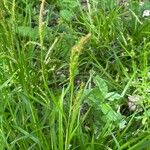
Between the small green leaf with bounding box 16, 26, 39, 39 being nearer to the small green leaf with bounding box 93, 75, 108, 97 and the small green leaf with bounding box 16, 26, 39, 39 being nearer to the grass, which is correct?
the grass

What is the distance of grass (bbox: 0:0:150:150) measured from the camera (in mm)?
1855

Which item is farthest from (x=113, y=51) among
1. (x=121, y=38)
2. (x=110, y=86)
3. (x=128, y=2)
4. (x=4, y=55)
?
(x=4, y=55)

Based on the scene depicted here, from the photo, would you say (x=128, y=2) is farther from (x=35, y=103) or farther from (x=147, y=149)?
(x=147, y=149)

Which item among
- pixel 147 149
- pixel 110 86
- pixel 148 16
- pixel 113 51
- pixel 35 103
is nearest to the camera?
pixel 147 149

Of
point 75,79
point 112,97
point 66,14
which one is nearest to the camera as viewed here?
point 112,97

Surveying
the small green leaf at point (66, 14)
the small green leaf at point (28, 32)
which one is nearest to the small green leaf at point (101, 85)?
the small green leaf at point (28, 32)

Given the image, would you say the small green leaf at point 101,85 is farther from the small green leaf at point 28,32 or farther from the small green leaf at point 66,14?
the small green leaf at point 66,14

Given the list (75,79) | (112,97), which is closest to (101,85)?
(112,97)

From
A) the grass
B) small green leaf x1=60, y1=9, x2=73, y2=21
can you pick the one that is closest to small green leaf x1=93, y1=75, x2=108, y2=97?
the grass

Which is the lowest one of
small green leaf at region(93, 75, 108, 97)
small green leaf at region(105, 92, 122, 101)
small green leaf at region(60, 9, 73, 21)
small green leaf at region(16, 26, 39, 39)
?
small green leaf at region(105, 92, 122, 101)

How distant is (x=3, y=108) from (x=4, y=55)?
0.25 metres

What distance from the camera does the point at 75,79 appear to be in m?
2.49

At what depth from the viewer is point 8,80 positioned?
202cm

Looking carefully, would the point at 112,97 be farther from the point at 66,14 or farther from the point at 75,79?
the point at 66,14
